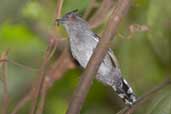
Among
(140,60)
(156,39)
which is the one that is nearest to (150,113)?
(156,39)

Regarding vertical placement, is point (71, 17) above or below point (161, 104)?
above

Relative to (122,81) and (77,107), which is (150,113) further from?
(122,81)

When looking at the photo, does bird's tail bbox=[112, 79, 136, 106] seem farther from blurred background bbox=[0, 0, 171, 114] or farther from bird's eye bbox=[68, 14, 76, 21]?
bird's eye bbox=[68, 14, 76, 21]

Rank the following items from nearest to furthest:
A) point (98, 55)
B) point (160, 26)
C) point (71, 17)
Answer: point (98, 55), point (160, 26), point (71, 17)

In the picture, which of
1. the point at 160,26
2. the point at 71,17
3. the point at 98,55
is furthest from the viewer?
the point at 71,17

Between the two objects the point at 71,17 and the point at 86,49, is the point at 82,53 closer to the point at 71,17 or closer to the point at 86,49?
the point at 86,49

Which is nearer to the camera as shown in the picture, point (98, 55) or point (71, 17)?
point (98, 55)

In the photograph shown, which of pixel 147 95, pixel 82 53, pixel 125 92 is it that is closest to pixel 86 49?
pixel 82 53
